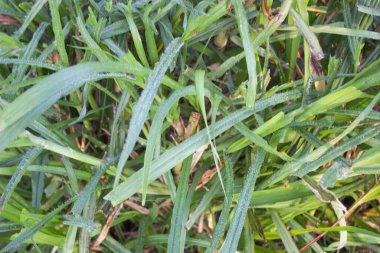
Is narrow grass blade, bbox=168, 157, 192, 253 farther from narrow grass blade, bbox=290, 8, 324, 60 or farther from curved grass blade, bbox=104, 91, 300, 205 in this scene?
narrow grass blade, bbox=290, 8, 324, 60

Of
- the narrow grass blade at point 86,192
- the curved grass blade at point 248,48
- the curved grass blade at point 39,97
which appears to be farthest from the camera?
the narrow grass blade at point 86,192

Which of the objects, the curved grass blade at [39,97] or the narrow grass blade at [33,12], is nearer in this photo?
the curved grass blade at [39,97]

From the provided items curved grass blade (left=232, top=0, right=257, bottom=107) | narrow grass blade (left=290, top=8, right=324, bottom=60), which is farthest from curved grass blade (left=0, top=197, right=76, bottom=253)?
narrow grass blade (left=290, top=8, right=324, bottom=60)

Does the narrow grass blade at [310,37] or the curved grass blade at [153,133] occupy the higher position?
the narrow grass blade at [310,37]

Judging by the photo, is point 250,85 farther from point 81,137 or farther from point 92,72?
point 81,137

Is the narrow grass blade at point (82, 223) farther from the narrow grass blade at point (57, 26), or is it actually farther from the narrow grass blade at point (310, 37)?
the narrow grass blade at point (310, 37)

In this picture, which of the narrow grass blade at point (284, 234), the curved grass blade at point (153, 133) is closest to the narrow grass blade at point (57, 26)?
the curved grass blade at point (153, 133)

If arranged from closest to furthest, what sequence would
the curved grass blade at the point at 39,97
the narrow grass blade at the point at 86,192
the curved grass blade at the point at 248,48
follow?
the curved grass blade at the point at 39,97 < the curved grass blade at the point at 248,48 < the narrow grass blade at the point at 86,192

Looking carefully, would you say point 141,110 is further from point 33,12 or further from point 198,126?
point 33,12

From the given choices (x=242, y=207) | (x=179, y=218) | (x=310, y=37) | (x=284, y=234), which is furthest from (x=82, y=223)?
(x=310, y=37)
